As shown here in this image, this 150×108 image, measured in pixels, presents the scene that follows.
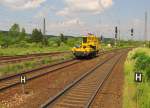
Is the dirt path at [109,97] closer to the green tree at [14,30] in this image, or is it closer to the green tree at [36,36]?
the green tree at [36,36]

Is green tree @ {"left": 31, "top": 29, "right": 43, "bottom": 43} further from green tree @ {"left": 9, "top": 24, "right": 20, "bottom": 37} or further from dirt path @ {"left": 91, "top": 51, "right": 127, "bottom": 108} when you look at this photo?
dirt path @ {"left": 91, "top": 51, "right": 127, "bottom": 108}

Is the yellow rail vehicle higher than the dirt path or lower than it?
higher

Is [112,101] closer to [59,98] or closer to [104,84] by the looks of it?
[59,98]

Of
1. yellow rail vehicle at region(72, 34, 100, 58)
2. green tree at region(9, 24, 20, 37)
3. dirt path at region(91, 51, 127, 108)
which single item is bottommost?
dirt path at region(91, 51, 127, 108)

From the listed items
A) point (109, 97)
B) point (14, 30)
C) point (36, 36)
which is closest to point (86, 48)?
point (109, 97)

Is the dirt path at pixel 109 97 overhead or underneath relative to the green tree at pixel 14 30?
underneath

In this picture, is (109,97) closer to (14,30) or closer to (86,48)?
(86,48)

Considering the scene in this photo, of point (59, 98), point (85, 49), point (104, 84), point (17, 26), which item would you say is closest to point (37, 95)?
point (59, 98)

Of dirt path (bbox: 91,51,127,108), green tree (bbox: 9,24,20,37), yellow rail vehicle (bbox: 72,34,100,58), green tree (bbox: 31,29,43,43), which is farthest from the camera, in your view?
green tree (bbox: 9,24,20,37)

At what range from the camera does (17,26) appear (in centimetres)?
11706

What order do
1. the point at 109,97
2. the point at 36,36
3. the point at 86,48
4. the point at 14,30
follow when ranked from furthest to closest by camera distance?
the point at 14,30 → the point at 36,36 → the point at 86,48 → the point at 109,97

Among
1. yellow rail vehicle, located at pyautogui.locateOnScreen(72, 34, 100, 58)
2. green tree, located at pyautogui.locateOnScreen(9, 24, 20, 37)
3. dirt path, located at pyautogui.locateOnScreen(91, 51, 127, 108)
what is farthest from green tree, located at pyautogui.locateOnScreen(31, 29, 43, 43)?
dirt path, located at pyautogui.locateOnScreen(91, 51, 127, 108)

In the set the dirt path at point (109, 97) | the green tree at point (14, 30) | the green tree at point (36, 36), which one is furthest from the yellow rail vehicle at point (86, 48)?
the green tree at point (14, 30)

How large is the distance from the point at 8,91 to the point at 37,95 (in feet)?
5.35
